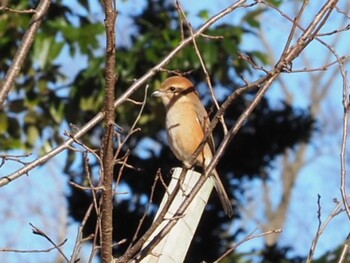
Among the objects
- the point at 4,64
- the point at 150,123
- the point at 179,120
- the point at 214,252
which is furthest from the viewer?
the point at 214,252

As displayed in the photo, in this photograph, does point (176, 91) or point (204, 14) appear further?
point (204, 14)

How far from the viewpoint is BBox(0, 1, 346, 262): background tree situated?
21.5ft

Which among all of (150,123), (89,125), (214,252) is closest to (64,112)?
(150,123)

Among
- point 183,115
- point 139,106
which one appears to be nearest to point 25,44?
point 183,115

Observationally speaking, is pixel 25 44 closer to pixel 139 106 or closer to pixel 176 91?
pixel 176 91

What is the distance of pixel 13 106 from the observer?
691 centimetres

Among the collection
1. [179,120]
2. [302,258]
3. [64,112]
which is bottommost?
[179,120]

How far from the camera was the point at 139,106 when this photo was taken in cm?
698

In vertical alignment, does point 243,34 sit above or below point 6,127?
above

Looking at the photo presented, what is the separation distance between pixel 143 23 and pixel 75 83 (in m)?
0.96

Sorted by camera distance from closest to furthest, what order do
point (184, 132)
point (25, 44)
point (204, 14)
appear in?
1. point (25, 44)
2. point (184, 132)
3. point (204, 14)

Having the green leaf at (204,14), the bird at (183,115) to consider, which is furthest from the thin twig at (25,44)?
the green leaf at (204,14)

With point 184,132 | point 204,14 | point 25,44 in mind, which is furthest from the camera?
point 204,14

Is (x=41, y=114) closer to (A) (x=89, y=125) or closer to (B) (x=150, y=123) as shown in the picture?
(B) (x=150, y=123)
